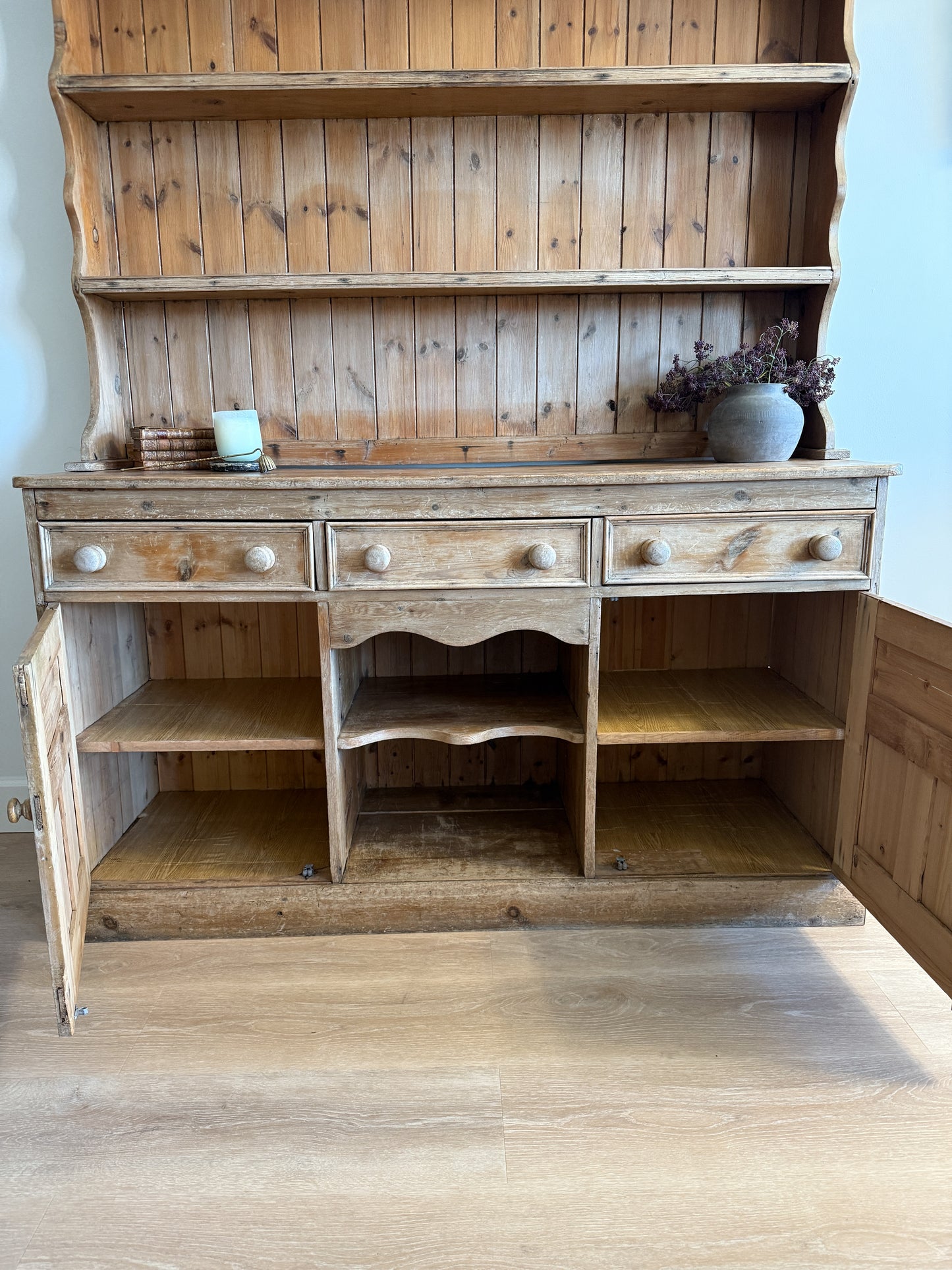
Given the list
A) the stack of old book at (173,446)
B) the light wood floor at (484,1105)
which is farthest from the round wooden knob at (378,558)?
the light wood floor at (484,1105)

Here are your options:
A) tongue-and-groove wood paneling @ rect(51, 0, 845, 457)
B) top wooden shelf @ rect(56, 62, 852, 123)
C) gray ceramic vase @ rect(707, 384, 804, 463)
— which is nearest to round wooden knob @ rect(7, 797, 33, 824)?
tongue-and-groove wood paneling @ rect(51, 0, 845, 457)

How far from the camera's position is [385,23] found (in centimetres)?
198

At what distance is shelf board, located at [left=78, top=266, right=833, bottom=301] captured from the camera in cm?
188

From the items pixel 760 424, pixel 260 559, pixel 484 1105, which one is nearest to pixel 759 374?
pixel 760 424

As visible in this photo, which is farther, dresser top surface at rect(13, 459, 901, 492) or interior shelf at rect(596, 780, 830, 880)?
interior shelf at rect(596, 780, 830, 880)

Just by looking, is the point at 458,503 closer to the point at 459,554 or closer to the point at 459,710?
the point at 459,554

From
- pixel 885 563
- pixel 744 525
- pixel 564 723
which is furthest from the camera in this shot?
pixel 885 563

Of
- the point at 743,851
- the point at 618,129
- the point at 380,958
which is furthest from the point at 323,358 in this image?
the point at 743,851

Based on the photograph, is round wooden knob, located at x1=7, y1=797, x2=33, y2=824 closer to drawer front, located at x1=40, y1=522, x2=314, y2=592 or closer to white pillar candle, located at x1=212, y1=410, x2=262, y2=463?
drawer front, located at x1=40, y1=522, x2=314, y2=592

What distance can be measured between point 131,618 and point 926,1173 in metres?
2.04

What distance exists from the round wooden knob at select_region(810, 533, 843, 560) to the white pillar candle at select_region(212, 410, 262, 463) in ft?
4.08

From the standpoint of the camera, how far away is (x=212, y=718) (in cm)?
201

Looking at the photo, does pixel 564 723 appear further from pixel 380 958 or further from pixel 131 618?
pixel 131 618

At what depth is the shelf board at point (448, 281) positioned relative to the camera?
6.18 ft
